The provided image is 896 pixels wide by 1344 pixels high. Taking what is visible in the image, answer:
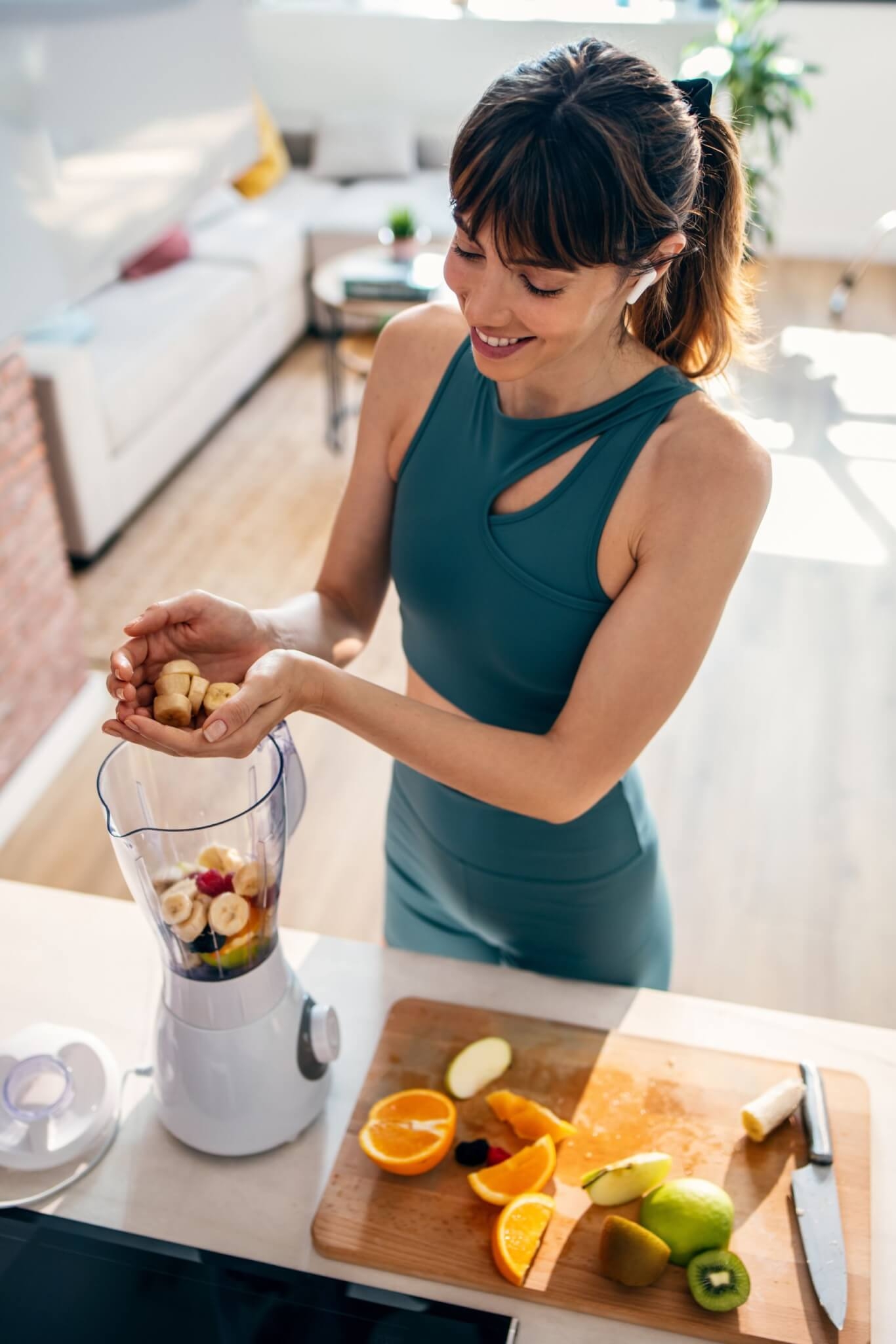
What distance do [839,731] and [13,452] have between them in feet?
6.92

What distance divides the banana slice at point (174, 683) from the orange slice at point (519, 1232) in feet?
1.54

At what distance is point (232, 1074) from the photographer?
35.2 inches

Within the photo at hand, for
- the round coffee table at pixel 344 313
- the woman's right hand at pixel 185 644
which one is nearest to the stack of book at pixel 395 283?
the round coffee table at pixel 344 313

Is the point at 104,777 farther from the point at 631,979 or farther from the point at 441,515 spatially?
the point at 631,979

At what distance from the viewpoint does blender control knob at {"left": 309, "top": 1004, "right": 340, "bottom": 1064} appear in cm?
93

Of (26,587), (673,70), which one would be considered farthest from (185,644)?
(673,70)

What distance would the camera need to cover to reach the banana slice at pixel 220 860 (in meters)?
0.90

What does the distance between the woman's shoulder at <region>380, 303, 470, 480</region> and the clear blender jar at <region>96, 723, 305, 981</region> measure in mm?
353

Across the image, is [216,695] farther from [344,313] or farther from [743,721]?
[344,313]

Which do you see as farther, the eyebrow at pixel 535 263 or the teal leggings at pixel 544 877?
the teal leggings at pixel 544 877

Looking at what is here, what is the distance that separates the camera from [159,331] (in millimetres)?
3752

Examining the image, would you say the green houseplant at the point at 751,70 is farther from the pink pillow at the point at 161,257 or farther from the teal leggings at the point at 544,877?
the teal leggings at the point at 544,877

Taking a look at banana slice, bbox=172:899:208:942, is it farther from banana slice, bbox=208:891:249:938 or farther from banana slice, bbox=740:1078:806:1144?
banana slice, bbox=740:1078:806:1144

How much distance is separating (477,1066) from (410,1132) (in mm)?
89
